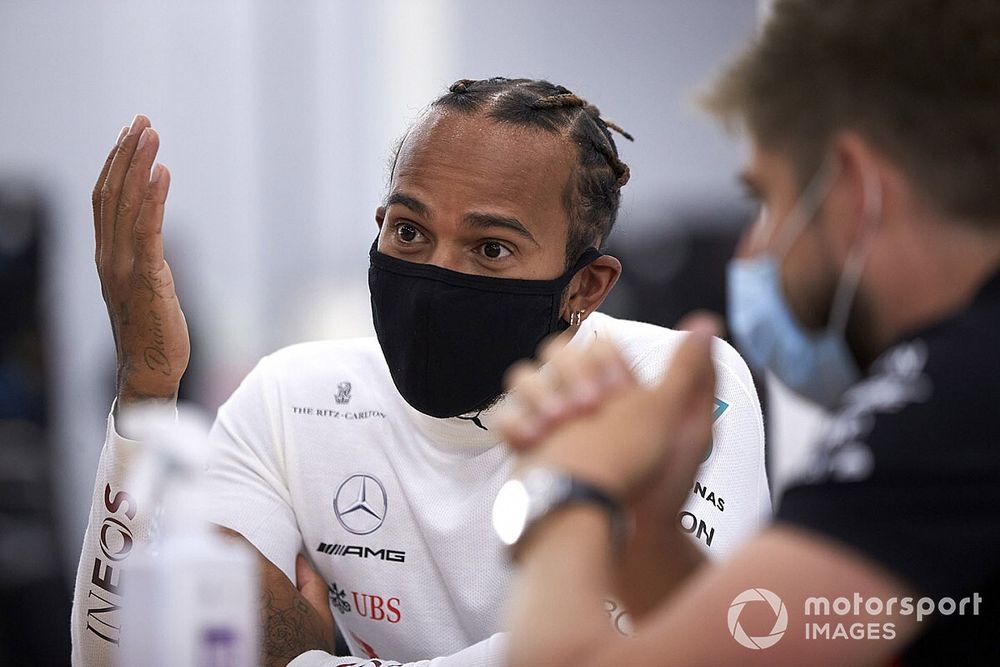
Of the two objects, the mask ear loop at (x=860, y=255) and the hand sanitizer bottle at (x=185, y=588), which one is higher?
the mask ear loop at (x=860, y=255)

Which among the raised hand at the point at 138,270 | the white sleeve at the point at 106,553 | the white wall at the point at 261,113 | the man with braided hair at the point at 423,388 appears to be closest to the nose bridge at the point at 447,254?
the man with braided hair at the point at 423,388

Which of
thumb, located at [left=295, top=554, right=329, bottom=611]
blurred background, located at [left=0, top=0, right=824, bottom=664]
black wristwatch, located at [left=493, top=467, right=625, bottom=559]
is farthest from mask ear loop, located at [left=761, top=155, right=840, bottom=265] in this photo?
blurred background, located at [left=0, top=0, right=824, bottom=664]

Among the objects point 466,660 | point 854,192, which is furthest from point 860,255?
point 466,660

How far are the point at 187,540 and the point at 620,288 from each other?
8.45ft

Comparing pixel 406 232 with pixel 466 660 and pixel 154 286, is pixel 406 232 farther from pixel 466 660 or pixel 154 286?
pixel 466 660

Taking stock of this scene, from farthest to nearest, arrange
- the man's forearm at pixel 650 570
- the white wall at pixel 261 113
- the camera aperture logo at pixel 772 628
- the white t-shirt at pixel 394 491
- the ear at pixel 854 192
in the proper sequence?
the white wall at pixel 261 113
the white t-shirt at pixel 394 491
the man's forearm at pixel 650 570
the ear at pixel 854 192
the camera aperture logo at pixel 772 628

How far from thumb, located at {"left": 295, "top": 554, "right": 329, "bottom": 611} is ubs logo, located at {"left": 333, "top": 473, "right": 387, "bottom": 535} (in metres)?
0.11

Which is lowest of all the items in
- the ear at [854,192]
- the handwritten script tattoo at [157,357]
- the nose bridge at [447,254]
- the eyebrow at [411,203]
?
the handwritten script tattoo at [157,357]

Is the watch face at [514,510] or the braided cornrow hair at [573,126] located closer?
the watch face at [514,510]

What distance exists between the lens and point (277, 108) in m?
5.15

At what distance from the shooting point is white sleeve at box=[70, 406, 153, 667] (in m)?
1.45

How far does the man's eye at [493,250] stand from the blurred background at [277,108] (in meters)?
3.07

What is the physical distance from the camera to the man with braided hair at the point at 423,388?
155 cm

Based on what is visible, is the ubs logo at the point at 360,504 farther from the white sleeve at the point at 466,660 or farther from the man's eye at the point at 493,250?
the man's eye at the point at 493,250
